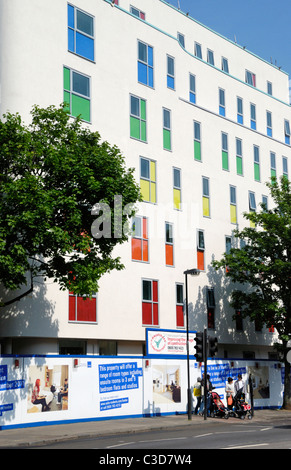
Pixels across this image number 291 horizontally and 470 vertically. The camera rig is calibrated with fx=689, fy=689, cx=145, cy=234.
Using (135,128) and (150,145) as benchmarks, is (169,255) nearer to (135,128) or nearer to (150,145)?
(150,145)

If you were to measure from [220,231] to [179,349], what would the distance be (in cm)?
991

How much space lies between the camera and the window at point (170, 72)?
Answer: 37875mm

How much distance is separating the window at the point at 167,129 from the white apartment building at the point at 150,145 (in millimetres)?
83

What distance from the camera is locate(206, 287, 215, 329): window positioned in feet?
124

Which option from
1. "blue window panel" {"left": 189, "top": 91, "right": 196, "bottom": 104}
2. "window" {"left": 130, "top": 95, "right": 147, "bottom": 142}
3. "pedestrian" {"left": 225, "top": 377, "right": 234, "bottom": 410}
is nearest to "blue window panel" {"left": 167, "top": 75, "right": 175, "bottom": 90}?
"blue window panel" {"left": 189, "top": 91, "right": 196, "bottom": 104}

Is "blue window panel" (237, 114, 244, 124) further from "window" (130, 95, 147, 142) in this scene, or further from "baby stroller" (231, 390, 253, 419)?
"baby stroller" (231, 390, 253, 419)

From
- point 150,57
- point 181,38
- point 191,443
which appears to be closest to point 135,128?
point 150,57

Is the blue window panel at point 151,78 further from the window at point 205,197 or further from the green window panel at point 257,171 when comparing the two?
the green window panel at point 257,171

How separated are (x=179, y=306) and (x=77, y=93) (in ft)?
39.5

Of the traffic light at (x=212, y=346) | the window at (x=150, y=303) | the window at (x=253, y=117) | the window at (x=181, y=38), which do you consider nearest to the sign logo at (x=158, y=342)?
the window at (x=150, y=303)

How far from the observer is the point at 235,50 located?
47812 mm
